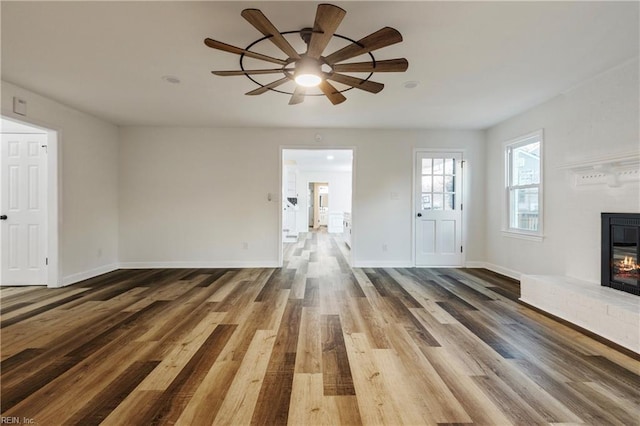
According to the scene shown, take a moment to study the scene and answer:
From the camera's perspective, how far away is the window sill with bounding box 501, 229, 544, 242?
3982 mm

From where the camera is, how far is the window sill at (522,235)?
398 centimetres

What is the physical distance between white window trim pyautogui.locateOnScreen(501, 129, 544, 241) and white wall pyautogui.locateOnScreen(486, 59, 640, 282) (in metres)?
0.06

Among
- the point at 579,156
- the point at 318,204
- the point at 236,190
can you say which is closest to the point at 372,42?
the point at 579,156

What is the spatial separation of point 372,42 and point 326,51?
29.8 inches

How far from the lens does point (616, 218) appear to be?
2846mm

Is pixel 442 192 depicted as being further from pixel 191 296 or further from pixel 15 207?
pixel 15 207

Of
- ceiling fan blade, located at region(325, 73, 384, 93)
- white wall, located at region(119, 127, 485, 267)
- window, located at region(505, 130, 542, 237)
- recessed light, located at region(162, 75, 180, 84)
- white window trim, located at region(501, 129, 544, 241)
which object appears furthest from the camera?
white wall, located at region(119, 127, 485, 267)

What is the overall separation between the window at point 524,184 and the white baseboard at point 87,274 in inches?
263

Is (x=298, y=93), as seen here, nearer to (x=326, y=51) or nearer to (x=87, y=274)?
(x=326, y=51)

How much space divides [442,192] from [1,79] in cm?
623

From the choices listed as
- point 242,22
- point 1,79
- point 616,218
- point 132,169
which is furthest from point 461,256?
point 1,79

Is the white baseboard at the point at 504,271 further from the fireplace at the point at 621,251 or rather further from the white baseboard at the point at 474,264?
the fireplace at the point at 621,251

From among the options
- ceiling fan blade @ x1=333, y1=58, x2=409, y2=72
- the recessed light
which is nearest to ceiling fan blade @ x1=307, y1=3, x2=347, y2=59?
ceiling fan blade @ x1=333, y1=58, x2=409, y2=72

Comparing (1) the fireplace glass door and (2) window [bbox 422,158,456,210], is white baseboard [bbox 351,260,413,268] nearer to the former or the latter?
(2) window [bbox 422,158,456,210]
